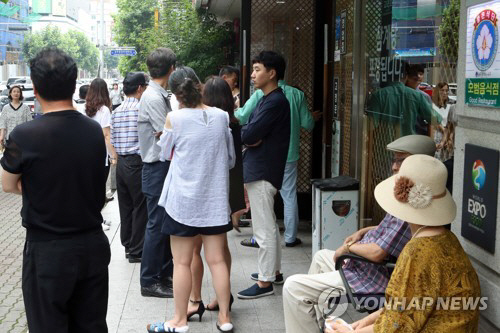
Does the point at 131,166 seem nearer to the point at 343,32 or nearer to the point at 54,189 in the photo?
the point at 343,32

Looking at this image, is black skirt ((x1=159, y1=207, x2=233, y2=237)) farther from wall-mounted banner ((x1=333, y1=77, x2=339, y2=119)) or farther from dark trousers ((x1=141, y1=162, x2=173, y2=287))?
wall-mounted banner ((x1=333, y1=77, x2=339, y2=119))

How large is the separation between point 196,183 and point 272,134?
1.29 metres

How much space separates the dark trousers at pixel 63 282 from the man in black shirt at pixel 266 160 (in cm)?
235

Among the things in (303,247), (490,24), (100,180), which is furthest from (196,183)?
(303,247)

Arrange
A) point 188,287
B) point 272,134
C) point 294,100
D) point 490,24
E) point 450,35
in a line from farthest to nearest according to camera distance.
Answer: point 294,100 < point 272,134 < point 188,287 < point 450,35 < point 490,24

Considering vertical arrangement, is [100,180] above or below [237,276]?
above

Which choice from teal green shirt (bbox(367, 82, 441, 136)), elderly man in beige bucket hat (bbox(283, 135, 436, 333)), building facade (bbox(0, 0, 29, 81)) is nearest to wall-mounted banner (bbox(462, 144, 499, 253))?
elderly man in beige bucket hat (bbox(283, 135, 436, 333))

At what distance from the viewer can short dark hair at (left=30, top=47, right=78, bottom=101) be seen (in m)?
3.38

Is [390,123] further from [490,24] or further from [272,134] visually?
[490,24]

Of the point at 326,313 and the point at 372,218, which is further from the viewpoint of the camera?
the point at 372,218

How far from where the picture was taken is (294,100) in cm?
761

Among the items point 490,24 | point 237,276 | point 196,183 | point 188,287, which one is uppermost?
point 490,24

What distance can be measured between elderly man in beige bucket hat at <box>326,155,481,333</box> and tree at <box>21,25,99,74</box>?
73.7 metres

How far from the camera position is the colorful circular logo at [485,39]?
3373mm
